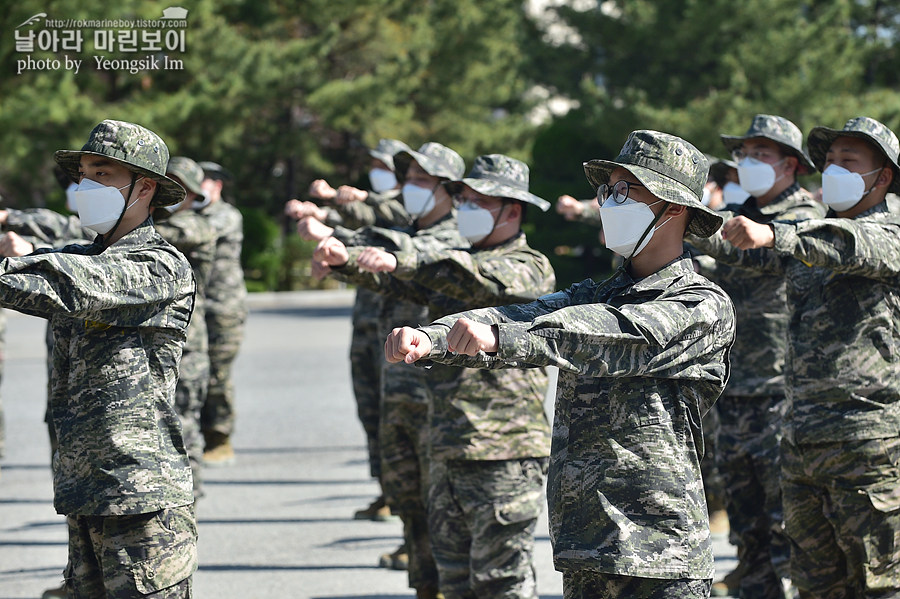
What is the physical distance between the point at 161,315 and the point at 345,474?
19.1 ft

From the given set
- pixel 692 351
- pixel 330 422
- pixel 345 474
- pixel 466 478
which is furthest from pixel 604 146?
pixel 692 351

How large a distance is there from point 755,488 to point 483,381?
2011 mm

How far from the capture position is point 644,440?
3840 mm

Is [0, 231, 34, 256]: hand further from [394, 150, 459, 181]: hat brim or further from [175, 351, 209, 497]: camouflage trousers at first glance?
[175, 351, 209, 497]: camouflage trousers

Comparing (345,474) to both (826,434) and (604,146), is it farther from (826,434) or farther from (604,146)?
(604,146)

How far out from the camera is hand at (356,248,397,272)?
5.10 m

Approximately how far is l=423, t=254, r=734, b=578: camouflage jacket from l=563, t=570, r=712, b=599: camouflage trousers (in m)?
0.05

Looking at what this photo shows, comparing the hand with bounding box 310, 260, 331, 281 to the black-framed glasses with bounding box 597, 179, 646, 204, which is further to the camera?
the hand with bounding box 310, 260, 331, 281

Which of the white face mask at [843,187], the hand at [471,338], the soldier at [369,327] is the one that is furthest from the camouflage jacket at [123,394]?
the soldier at [369,327]

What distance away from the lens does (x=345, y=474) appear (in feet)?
33.4

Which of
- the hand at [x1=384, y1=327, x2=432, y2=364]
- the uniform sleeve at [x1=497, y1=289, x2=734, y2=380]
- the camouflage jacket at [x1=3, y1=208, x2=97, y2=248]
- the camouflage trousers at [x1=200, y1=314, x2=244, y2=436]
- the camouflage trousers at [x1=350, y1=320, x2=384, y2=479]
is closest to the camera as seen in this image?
the hand at [x1=384, y1=327, x2=432, y2=364]

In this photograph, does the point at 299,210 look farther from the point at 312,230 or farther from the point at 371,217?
the point at 371,217

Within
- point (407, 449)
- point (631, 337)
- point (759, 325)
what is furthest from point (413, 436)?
point (631, 337)

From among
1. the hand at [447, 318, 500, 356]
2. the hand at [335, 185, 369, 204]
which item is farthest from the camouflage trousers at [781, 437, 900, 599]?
the hand at [335, 185, 369, 204]
